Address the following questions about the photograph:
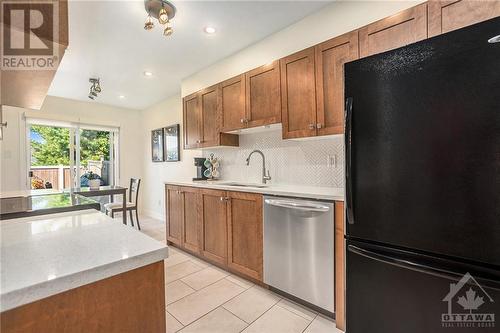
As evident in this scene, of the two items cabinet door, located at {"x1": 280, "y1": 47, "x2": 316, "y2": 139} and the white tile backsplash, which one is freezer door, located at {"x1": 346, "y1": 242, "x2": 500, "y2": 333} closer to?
the white tile backsplash

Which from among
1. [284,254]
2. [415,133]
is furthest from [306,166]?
[415,133]

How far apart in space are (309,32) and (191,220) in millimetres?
2435

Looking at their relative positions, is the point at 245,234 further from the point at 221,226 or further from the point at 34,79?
the point at 34,79

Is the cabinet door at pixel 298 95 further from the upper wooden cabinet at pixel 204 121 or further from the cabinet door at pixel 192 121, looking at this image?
the cabinet door at pixel 192 121

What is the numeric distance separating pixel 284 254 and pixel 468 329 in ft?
3.70

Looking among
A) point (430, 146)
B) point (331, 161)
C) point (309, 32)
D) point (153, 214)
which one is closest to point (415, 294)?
point (430, 146)

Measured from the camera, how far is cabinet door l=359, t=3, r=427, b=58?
1518mm

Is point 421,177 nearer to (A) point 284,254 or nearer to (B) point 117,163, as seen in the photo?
(A) point 284,254

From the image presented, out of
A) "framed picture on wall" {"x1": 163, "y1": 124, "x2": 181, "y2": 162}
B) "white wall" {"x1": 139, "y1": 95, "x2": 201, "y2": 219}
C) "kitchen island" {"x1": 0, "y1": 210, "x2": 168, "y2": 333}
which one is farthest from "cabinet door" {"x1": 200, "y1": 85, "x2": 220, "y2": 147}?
"kitchen island" {"x1": 0, "y1": 210, "x2": 168, "y2": 333}

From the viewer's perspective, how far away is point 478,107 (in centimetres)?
96

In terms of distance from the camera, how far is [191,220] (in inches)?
114

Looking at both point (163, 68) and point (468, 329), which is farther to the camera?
point (163, 68)

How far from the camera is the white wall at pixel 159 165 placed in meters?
4.32

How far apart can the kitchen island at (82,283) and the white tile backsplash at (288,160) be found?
185cm
